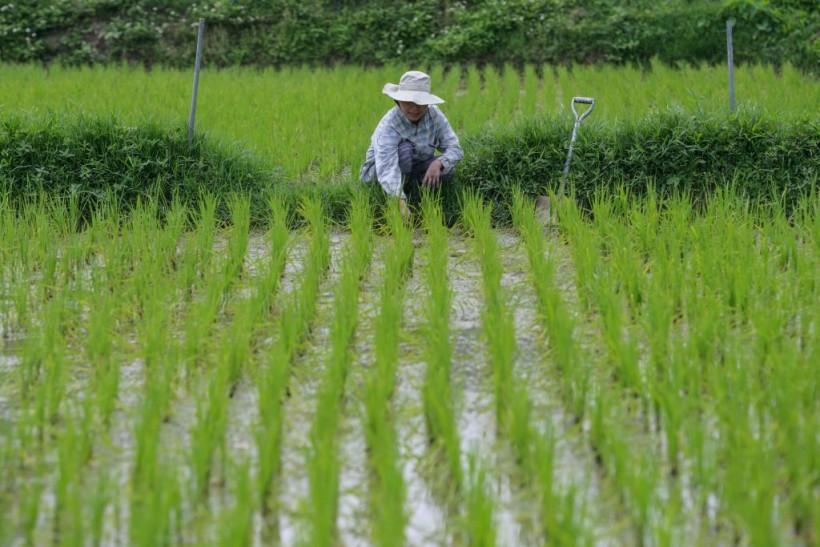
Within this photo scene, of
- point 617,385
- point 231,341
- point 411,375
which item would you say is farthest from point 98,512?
point 617,385

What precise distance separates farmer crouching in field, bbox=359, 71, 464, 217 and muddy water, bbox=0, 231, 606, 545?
0.89 m

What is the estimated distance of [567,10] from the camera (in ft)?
33.5

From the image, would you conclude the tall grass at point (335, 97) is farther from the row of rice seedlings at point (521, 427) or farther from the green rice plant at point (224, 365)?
the row of rice seedlings at point (521, 427)

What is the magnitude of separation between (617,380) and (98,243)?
2472 millimetres

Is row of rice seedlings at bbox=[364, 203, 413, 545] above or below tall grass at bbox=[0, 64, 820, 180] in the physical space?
below

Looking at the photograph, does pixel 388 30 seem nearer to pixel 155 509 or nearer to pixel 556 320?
pixel 556 320

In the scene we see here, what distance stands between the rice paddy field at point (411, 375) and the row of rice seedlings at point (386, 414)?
0.01 meters

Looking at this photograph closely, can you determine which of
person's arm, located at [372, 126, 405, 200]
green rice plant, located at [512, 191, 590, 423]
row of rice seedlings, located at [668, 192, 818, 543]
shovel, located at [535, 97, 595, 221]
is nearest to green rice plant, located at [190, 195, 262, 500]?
person's arm, located at [372, 126, 405, 200]

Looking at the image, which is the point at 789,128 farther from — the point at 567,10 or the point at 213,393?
the point at 567,10

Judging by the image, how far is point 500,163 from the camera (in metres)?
5.37

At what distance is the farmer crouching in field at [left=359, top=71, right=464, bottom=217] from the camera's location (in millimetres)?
4938

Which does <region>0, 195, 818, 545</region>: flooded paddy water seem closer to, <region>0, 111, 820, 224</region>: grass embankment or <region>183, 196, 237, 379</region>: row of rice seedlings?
<region>183, 196, 237, 379</region>: row of rice seedlings

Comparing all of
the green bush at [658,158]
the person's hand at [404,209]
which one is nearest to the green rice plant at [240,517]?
the person's hand at [404,209]

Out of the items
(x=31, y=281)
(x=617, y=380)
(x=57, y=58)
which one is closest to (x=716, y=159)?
(x=617, y=380)
